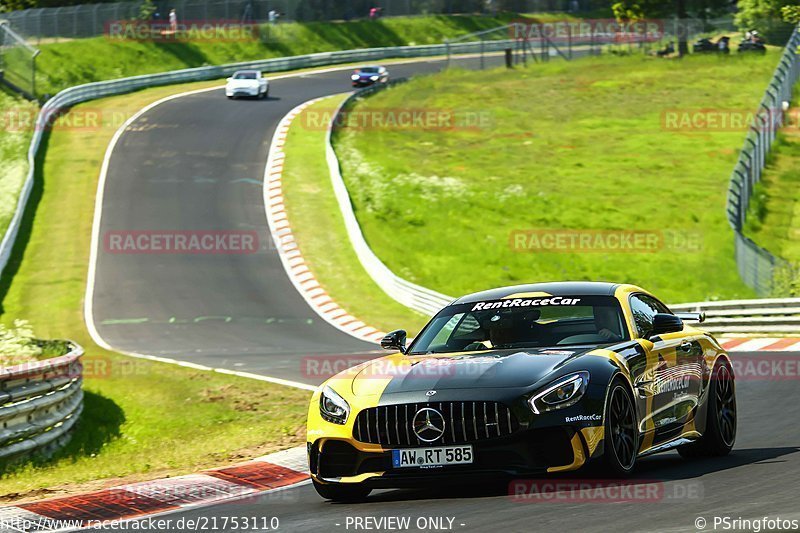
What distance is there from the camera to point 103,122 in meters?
50.5

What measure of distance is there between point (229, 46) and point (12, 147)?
102 ft

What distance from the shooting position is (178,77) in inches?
2494

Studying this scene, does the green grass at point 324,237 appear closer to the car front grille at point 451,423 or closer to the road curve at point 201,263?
the road curve at point 201,263

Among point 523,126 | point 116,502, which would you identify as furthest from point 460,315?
point 523,126

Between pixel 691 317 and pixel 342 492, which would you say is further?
pixel 691 317

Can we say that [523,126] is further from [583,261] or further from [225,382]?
[225,382]

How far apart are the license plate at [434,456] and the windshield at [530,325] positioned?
51.5 inches

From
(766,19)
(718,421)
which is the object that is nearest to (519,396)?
(718,421)

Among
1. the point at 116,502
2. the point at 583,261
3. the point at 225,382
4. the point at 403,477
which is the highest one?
the point at 403,477

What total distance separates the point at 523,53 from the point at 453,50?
33.8 feet

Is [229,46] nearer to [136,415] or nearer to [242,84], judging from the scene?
[242,84]

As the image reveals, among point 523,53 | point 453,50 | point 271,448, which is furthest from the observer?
point 453,50

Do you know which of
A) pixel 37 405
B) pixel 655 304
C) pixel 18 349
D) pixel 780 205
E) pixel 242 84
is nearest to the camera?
pixel 655 304

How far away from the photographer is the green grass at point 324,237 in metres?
28.9
